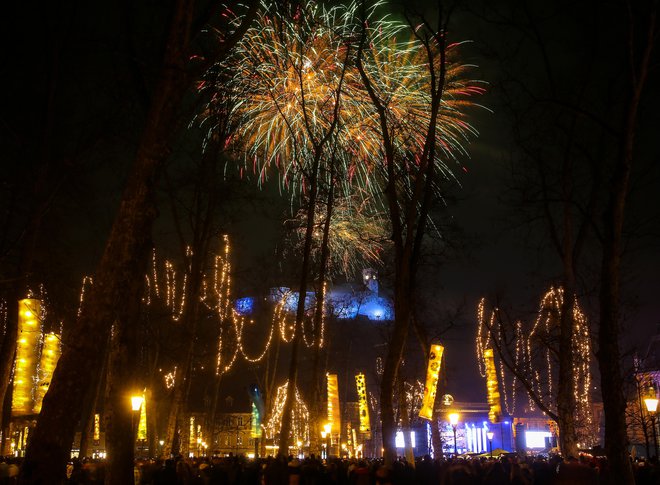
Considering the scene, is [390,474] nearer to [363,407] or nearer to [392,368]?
[392,368]

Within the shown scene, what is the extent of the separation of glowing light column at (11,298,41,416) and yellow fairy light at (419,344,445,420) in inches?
515

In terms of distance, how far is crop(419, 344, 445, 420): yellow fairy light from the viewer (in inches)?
947

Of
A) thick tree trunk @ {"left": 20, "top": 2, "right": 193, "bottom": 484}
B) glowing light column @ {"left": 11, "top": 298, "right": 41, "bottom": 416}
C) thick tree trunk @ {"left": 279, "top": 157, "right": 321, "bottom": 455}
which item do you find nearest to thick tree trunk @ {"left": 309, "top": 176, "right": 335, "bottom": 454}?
thick tree trunk @ {"left": 279, "top": 157, "right": 321, "bottom": 455}

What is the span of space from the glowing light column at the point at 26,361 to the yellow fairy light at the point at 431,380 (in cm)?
1308

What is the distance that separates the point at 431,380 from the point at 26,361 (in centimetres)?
1382

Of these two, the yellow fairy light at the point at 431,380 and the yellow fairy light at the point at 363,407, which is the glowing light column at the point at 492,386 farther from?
the yellow fairy light at the point at 431,380

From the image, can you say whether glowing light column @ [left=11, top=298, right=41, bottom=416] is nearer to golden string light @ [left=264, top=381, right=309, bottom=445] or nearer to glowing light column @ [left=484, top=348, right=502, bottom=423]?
glowing light column @ [left=484, top=348, right=502, bottom=423]

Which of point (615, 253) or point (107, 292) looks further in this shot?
point (615, 253)

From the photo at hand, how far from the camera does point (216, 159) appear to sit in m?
22.5

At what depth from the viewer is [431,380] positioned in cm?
2478

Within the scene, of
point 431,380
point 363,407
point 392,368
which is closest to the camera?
point 392,368

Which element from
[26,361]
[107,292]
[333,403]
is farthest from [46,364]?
[333,403]

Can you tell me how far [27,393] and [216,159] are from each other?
9.48 m

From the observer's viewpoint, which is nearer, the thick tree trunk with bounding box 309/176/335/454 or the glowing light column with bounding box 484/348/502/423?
the thick tree trunk with bounding box 309/176/335/454
